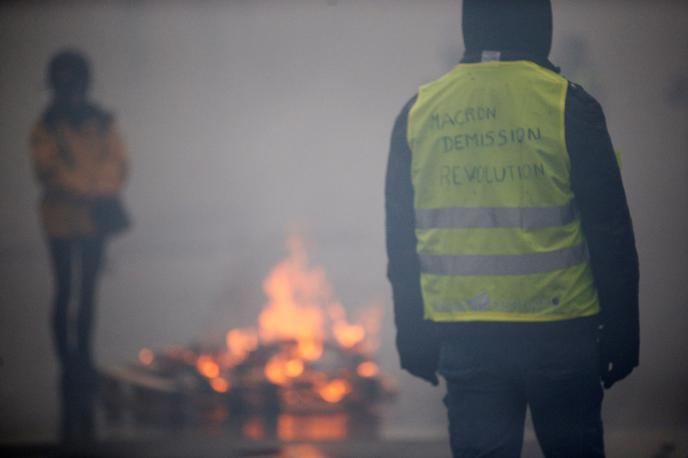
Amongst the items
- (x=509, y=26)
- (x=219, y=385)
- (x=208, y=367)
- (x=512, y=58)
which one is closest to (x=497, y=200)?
(x=512, y=58)

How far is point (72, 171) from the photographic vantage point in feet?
22.9

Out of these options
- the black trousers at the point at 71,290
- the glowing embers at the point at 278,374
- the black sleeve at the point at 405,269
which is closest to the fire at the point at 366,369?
the glowing embers at the point at 278,374

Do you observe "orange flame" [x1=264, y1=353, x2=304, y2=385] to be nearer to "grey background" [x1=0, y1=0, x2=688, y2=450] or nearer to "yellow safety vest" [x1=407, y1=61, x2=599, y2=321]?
"grey background" [x1=0, y1=0, x2=688, y2=450]

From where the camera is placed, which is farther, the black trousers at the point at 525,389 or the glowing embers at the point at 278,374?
the glowing embers at the point at 278,374

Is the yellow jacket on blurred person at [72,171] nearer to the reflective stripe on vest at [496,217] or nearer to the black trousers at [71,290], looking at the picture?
the black trousers at [71,290]

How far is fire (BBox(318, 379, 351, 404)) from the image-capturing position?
6199 millimetres

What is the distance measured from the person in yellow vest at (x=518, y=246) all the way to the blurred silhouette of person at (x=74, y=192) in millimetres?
4016

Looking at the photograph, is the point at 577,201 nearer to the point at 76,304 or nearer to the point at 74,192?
the point at 74,192

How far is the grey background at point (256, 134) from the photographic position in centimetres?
1008

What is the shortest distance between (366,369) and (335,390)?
24 centimetres

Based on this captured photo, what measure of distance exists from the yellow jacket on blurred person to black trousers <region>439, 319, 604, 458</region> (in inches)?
168

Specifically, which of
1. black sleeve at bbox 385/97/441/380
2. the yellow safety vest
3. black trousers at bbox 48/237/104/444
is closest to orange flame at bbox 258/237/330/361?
black trousers at bbox 48/237/104/444

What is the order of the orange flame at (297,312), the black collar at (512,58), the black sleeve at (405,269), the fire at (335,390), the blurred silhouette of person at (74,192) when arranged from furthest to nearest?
1. the blurred silhouette of person at (74,192)
2. the orange flame at (297,312)
3. the fire at (335,390)
4. the black sleeve at (405,269)
5. the black collar at (512,58)

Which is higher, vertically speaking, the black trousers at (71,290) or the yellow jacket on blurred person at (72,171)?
the yellow jacket on blurred person at (72,171)
